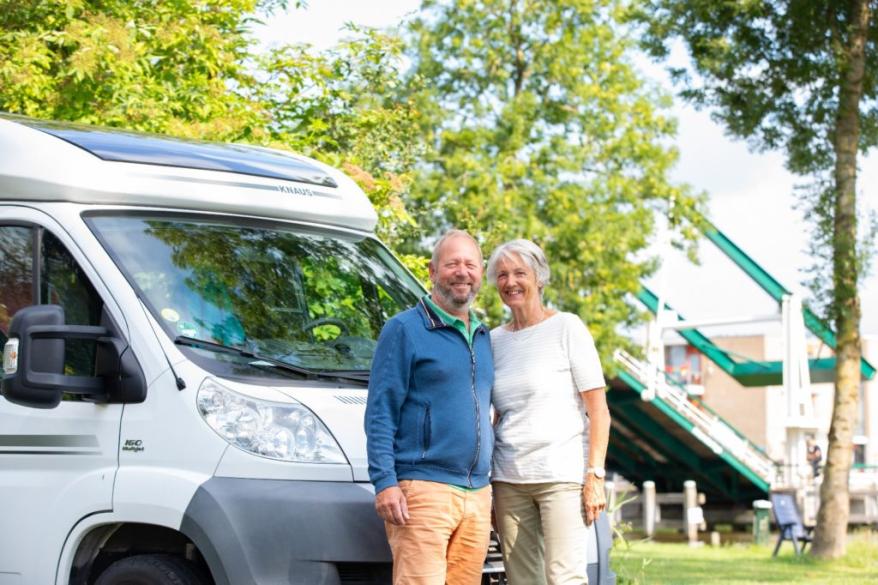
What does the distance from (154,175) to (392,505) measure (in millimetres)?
2068

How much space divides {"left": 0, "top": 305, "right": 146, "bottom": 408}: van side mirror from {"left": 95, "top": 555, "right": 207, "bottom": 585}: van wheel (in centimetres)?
64

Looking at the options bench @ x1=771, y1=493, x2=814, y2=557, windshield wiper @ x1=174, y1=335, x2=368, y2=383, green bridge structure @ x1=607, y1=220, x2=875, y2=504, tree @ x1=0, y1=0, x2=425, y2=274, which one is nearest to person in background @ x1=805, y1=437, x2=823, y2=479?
green bridge structure @ x1=607, y1=220, x2=875, y2=504

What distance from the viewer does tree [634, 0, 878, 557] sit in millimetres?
18953

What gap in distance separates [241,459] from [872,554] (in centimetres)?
1472

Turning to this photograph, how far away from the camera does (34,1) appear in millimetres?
12383

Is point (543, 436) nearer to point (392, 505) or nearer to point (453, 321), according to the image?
point (453, 321)

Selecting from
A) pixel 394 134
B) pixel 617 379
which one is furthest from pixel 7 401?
pixel 617 379

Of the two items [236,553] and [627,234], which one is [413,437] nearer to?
[236,553]

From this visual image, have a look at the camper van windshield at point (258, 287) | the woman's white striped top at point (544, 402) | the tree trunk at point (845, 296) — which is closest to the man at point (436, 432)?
the woman's white striped top at point (544, 402)

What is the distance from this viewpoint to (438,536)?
561 centimetres

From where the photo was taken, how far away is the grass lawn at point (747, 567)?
1504 centimetres

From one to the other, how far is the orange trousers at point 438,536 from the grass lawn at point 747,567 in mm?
5844

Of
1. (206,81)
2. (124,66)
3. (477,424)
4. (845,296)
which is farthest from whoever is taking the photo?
(845,296)

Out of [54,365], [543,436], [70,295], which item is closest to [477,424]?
[543,436]
